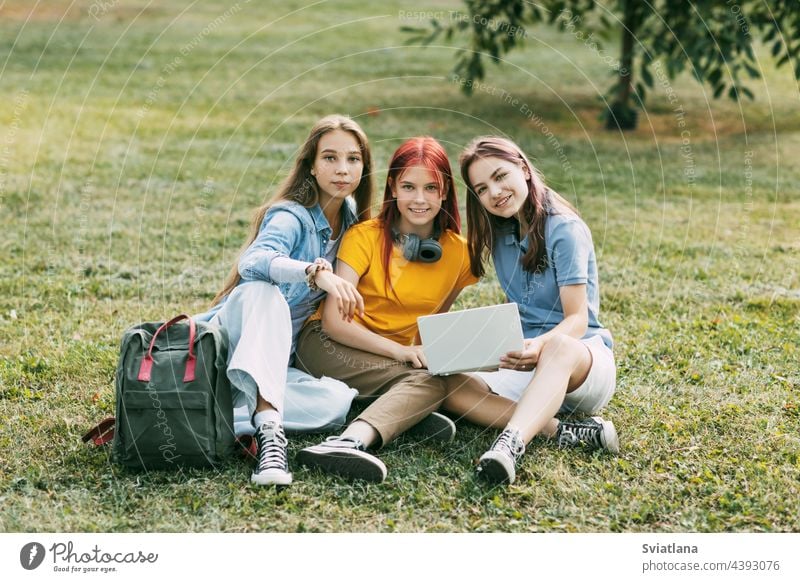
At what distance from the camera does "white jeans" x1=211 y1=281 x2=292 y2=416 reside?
12.1 feet

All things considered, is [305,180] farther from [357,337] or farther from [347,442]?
[347,442]

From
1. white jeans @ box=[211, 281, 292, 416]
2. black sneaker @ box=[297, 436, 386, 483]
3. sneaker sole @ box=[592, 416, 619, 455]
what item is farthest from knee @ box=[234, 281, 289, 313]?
sneaker sole @ box=[592, 416, 619, 455]

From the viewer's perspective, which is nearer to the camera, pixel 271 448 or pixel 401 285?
pixel 271 448

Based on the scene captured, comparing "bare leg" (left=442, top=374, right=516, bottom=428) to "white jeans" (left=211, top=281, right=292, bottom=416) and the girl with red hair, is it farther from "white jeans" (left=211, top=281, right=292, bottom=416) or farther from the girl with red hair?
"white jeans" (left=211, top=281, right=292, bottom=416)

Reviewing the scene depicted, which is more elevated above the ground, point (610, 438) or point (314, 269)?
point (314, 269)

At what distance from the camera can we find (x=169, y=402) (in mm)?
3518

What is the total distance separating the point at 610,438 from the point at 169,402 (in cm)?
172

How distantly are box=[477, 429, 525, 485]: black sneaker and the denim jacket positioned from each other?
1068mm

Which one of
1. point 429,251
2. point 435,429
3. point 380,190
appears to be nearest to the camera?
A: point 435,429

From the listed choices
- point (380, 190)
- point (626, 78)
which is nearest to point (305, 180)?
point (380, 190)

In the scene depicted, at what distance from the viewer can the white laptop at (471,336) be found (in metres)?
3.72

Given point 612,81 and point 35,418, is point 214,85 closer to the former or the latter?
point 612,81
